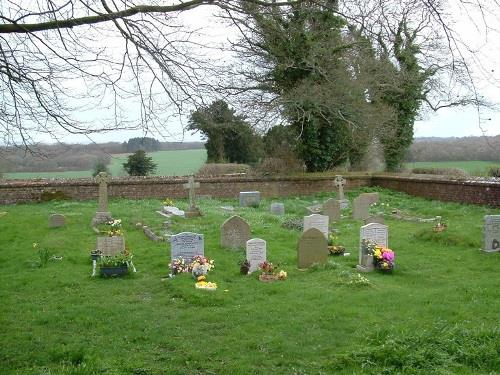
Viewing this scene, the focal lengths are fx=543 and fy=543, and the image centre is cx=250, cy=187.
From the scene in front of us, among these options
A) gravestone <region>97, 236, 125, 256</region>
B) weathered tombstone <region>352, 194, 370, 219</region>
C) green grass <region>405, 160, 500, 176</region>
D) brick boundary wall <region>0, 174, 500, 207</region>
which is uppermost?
green grass <region>405, 160, 500, 176</region>

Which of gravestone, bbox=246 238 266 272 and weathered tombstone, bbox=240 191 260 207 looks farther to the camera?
weathered tombstone, bbox=240 191 260 207

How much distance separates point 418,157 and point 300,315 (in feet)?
92.3

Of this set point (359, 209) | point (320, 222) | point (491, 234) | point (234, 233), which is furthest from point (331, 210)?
point (491, 234)

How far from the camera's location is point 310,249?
1107 centimetres

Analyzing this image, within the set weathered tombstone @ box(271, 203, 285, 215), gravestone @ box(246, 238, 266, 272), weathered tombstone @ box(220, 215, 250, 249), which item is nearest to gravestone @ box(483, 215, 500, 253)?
gravestone @ box(246, 238, 266, 272)

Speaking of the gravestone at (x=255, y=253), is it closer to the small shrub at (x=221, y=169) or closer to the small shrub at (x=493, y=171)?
the small shrub at (x=493, y=171)

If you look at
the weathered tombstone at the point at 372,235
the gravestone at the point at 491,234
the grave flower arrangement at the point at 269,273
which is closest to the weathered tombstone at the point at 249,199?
the weathered tombstone at the point at 372,235

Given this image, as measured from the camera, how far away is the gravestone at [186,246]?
1094 centimetres

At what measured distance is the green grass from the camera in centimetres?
2661

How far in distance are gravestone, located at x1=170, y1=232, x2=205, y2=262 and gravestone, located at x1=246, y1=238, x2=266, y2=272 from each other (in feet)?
3.34

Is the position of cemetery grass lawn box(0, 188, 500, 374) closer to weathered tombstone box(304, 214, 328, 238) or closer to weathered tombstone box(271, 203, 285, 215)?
weathered tombstone box(304, 214, 328, 238)

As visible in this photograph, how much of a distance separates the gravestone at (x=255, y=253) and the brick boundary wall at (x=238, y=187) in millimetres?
12429

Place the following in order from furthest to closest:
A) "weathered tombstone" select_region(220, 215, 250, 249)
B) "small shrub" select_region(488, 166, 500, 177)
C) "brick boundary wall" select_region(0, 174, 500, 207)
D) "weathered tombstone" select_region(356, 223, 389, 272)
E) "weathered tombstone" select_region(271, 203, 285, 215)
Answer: "small shrub" select_region(488, 166, 500, 177)
"brick boundary wall" select_region(0, 174, 500, 207)
"weathered tombstone" select_region(271, 203, 285, 215)
"weathered tombstone" select_region(220, 215, 250, 249)
"weathered tombstone" select_region(356, 223, 389, 272)

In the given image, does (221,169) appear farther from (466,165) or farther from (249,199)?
(466,165)
